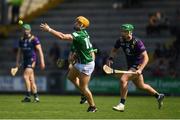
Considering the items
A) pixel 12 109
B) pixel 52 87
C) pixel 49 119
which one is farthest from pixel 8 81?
pixel 49 119

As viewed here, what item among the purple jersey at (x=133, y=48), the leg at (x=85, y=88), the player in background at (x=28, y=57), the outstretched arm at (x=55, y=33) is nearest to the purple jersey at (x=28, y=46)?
the player in background at (x=28, y=57)

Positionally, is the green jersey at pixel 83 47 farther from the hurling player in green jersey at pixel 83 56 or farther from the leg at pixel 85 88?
the leg at pixel 85 88

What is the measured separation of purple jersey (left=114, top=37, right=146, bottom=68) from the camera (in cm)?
1955

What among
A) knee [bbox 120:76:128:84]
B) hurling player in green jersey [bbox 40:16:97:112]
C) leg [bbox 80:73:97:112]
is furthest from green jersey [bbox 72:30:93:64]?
knee [bbox 120:76:128:84]

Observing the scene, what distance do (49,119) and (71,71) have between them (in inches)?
151

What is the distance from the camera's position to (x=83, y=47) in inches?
744

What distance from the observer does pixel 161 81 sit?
1319 inches

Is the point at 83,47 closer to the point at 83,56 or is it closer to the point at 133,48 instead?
the point at 83,56

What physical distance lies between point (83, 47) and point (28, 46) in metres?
6.14

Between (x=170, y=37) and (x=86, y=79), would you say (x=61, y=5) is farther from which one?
(x=86, y=79)

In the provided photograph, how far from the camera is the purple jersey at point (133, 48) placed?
19547 mm

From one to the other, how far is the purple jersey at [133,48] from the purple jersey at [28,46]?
18.2ft

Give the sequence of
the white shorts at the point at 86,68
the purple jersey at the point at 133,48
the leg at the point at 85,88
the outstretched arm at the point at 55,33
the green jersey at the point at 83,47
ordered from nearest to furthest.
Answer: the outstretched arm at the point at 55,33 < the green jersey at the point at 83,47 < the leg at the point at 85,88 < the white shorts at the point at 86,68 < the purple jersey at the point at 133,48

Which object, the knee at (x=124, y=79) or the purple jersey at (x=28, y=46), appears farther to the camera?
the purple jersey at (x=28, y=46)
